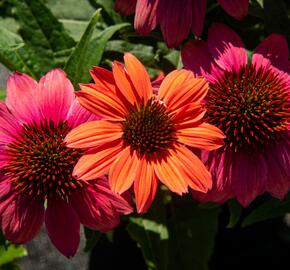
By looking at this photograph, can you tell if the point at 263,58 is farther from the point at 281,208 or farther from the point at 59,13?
the point at 59,13

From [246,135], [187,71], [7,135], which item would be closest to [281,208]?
[246,135]

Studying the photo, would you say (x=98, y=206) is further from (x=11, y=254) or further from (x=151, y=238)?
(x=11, y=254)

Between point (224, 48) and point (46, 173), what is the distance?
32 centimetres

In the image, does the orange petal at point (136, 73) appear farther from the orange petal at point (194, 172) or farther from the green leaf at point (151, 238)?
the green leaf at point (151, 238)

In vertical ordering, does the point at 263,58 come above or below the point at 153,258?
above

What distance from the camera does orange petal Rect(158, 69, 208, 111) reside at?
2.34 ft

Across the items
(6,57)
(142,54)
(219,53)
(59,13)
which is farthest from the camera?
(59,13)

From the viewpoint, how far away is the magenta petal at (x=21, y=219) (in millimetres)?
744

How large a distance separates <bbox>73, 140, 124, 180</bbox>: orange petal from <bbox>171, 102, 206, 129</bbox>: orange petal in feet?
0.31

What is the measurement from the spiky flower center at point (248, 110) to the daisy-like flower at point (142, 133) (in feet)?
0.22

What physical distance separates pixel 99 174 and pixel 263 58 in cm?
A: 31

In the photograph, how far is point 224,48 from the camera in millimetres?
783

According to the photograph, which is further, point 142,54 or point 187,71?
point 142,54

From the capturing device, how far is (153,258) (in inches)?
37.7
